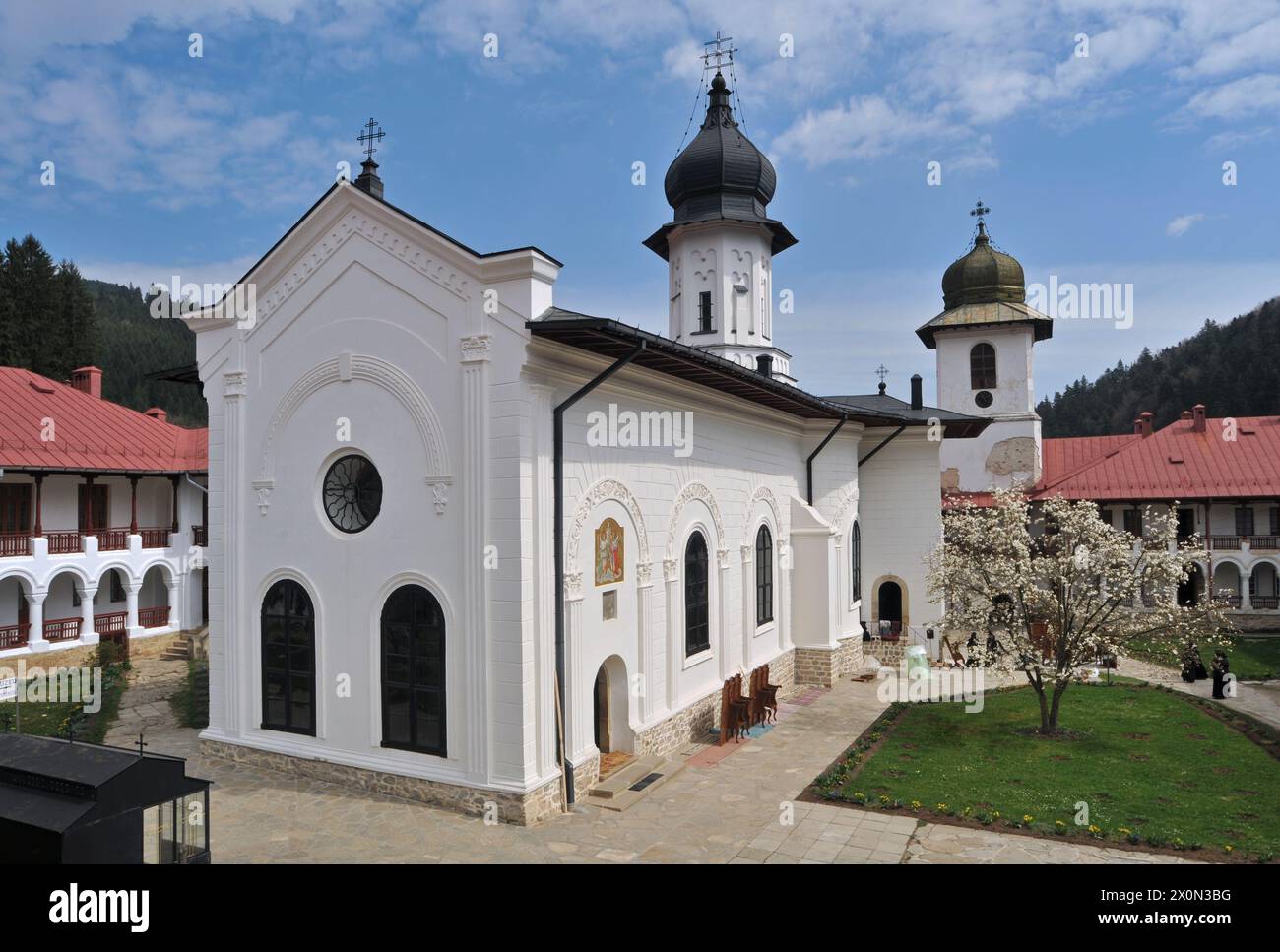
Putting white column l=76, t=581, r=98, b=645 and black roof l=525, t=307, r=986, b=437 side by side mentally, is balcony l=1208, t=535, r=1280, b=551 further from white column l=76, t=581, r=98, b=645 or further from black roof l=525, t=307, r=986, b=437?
white column l=76, t=581, r=98, b=645

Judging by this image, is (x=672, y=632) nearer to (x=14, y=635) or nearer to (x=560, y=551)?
(x=560, y=551)

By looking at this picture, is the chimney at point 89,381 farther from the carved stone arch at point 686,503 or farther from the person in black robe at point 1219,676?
the person in black robe at point 1219,676

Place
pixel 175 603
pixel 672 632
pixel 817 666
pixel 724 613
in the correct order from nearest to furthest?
pixel 672 632 < pixel 724 613 < pixel 817 666 < pixel 175 603

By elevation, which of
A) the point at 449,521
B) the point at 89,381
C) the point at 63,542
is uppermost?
the point at 89,381

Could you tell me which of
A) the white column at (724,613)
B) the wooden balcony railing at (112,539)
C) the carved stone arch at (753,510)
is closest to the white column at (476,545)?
the white column at (724,613)

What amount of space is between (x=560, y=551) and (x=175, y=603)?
714 inches

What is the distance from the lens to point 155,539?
23.1 m

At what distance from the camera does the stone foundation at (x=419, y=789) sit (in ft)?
29.4

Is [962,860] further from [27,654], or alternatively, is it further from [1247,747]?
[27,654]

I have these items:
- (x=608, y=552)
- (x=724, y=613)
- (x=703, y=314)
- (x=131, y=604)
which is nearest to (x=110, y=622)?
(x=131, y=604)

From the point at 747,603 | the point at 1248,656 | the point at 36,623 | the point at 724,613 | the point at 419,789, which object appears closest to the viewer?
the point at 419,789

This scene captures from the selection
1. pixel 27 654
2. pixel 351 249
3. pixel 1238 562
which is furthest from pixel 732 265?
pixel 1238 562

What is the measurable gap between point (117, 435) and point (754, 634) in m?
18.4

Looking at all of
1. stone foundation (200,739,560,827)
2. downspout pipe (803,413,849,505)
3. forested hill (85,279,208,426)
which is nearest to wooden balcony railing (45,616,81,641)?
stone foundation (200,739,560,827)
